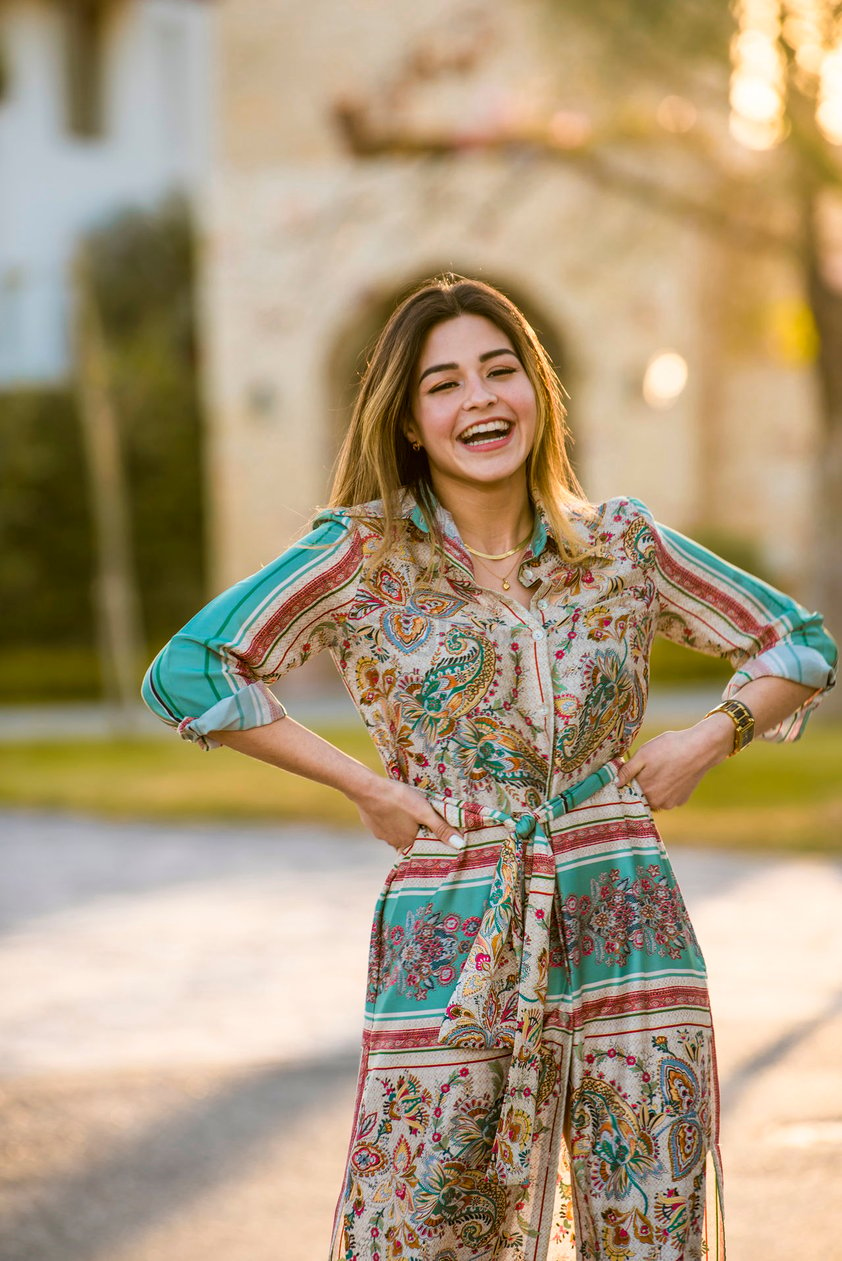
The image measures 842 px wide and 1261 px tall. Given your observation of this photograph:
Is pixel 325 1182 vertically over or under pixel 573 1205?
under

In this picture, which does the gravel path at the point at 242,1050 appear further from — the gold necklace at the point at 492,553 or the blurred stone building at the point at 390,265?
the blurred stone building at the point at 390,265

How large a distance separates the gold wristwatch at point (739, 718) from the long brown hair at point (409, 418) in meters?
0.37

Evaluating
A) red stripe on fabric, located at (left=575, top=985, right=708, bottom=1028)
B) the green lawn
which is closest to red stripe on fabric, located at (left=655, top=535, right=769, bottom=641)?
red stripe on fabric, located at (left=575, top=985, right=708, bottom=1028)

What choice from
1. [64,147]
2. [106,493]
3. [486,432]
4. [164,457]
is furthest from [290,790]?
[64,147]

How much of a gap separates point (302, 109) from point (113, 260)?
622cm

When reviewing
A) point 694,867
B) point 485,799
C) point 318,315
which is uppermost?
point 318,315

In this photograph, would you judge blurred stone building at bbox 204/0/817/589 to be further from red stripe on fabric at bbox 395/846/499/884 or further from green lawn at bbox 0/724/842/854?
red stripe on fabric at bbox 395/846/499/884

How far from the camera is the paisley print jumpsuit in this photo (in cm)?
244

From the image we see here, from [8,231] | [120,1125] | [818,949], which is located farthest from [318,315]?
[120,1125]

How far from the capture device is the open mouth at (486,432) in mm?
2602

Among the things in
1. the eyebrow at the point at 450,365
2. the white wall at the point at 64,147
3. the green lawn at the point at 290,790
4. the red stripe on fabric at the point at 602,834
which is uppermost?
the white wall at the point at 64,147

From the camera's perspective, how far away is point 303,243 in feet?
60.0

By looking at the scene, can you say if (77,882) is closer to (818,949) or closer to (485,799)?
(818,949)

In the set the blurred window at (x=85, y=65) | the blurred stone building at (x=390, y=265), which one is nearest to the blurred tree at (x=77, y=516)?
the blurred stone building at (x=390, y=265)
